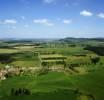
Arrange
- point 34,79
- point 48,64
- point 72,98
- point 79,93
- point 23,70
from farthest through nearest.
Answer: point 48,64 → point 23,70 → point 34,79 → point 79,93 → point 72,98

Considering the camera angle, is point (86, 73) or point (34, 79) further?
point (86, 73)

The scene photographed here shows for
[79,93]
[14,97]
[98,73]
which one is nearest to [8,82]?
[14,97]

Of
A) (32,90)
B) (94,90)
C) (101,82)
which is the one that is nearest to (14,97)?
(32,90)

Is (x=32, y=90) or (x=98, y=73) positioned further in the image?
(x=98, y=73)

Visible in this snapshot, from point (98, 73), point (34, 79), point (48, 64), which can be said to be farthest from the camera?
point (48, 64)

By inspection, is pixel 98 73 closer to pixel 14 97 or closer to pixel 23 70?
pixel 23 70

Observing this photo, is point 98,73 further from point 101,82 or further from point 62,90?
point 62,90

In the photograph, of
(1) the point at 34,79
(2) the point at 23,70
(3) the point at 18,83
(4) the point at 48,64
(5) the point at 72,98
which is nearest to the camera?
(5) the point at 72,98

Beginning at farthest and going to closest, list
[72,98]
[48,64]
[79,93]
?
[48,64] < [79,93] < [72,98]
